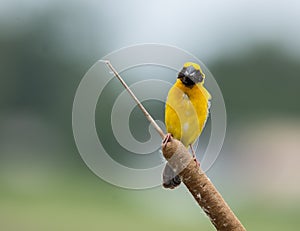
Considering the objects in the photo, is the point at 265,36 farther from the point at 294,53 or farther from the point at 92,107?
the point at 92,107

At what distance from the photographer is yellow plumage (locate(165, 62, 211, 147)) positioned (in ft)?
7.66

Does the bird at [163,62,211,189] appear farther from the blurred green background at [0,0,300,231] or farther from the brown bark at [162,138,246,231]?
the blurred green background at [0,0,300,231]

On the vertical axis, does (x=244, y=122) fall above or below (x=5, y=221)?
above

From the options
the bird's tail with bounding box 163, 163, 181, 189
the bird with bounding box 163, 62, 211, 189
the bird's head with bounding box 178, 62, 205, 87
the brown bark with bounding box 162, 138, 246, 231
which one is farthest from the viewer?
the bird with bounding box 163, 62, 211, 189

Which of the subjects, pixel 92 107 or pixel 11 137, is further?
pixel 11 137

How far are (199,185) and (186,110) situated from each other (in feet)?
2.91

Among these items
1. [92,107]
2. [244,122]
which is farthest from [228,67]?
[92,107]

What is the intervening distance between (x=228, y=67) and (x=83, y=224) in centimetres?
828

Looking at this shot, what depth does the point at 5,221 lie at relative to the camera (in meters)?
20.0

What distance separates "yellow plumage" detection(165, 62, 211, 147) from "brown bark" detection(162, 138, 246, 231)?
0.71 metres

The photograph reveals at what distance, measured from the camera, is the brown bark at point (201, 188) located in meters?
1.48

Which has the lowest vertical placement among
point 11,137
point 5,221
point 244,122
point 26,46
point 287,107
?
point 5,221

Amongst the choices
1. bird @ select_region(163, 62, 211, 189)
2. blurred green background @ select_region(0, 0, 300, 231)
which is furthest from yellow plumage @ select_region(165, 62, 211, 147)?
blurred green background @ select_region(0, 0, 300, 231)

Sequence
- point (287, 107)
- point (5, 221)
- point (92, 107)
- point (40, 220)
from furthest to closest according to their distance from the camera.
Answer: point (287, 107), point (40, 220), point (5, 221), point (92, 107)
